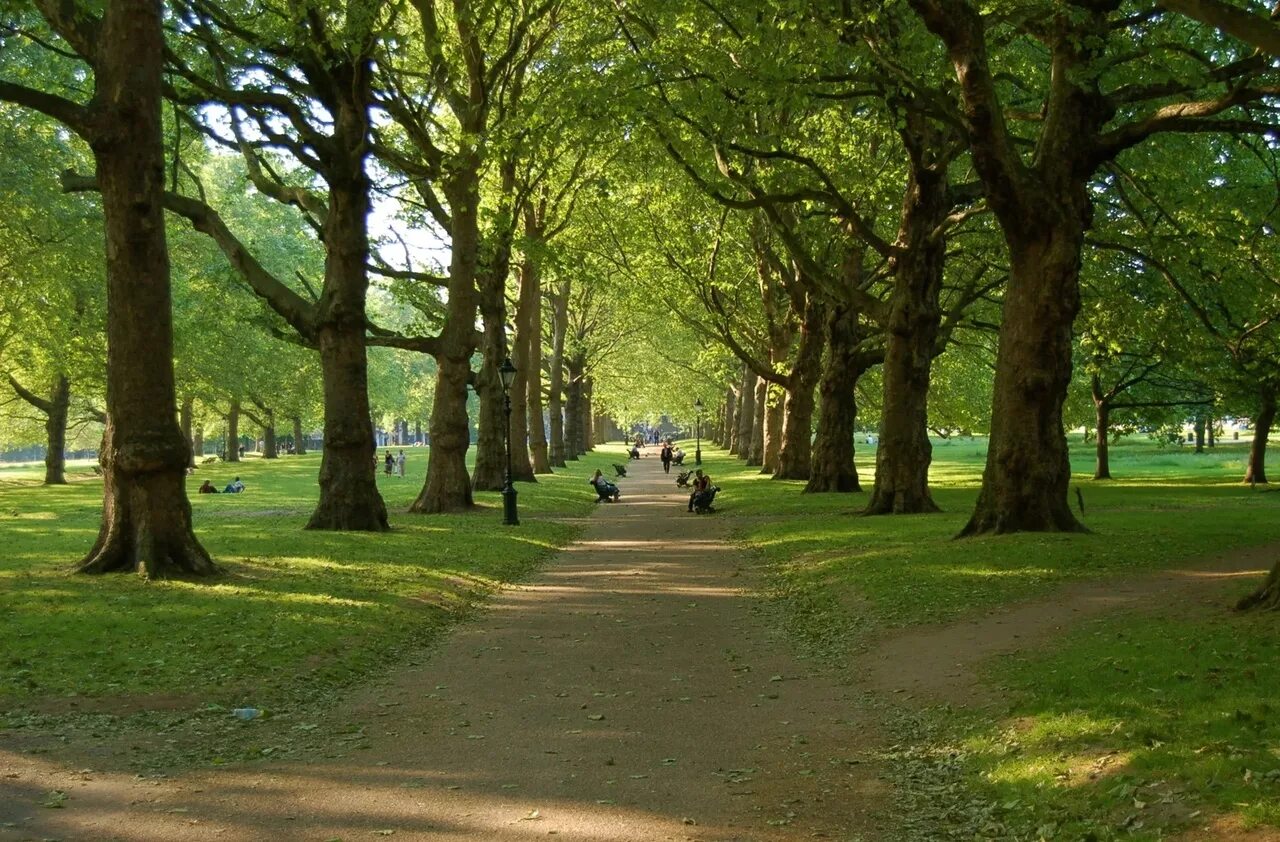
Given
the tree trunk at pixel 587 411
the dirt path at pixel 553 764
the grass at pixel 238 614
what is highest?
the tree trunk at pixel 587 411

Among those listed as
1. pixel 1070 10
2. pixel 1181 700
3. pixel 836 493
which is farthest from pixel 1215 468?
pixel 1181 700

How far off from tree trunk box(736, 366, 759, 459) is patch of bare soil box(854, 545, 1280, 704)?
1640 inches

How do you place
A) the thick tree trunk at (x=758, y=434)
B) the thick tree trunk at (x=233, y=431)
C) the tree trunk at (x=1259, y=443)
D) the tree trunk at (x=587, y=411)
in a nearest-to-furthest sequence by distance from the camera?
the tree trunk at (x=1259, y=443)
the thick tree trunk at (x=758, y=434)
the thick tree trunk at (x=233, y=431)
the tree trunk at (x=587, y=411)

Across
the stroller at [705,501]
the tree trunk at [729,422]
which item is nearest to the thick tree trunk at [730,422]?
the tree trunk at [729,422]

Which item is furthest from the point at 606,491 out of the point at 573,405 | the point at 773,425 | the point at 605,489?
the point at 573,405

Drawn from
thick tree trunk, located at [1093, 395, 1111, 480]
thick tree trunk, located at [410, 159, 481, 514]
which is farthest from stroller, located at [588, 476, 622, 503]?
thick tree trunk, located at [1093, 395, 1111, 480]

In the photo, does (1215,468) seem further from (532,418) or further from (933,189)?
(933,189)

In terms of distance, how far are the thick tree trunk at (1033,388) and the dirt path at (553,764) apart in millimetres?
5965

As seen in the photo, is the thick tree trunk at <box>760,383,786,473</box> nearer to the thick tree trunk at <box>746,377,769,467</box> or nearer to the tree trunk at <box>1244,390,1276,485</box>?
the thick tree trunk at <box>746,377,769,467</box>

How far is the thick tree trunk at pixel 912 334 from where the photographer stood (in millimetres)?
21172

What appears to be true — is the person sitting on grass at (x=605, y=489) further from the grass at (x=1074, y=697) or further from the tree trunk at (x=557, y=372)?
the grass at (x=1074, y=697)

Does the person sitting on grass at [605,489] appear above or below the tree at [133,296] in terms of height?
below

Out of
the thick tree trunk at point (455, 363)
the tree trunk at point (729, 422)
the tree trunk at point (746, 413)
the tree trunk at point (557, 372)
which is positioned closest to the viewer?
the thick tree trunk at point (455, 363)

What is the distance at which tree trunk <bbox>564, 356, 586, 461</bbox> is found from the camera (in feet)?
189
